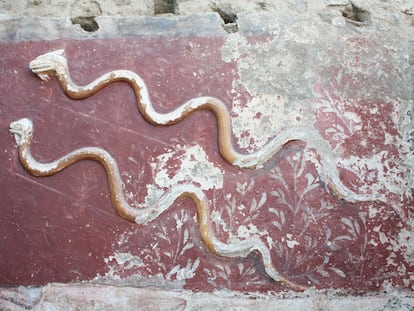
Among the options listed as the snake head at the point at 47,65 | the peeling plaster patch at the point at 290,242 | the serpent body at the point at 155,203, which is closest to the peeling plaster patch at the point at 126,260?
the serpent body at the point at 155,203

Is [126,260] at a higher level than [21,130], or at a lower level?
lower

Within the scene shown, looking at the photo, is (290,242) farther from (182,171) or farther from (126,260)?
(126,260)

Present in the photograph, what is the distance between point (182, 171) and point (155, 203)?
13 cm

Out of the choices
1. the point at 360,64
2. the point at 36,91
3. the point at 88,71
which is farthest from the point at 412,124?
the point at 36,91

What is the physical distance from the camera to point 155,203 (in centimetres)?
193

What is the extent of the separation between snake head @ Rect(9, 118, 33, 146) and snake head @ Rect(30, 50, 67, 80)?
161mm

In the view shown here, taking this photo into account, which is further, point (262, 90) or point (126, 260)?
point (262, 90)

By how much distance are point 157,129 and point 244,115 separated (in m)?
0.28

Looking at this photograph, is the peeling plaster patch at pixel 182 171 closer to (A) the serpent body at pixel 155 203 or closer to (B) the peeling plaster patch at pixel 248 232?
(A) the serpent body at pixel 155 203

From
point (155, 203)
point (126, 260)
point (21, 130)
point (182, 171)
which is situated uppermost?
point (21, 130)

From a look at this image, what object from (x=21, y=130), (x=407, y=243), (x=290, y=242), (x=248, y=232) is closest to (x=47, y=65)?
(x=21, y=130)

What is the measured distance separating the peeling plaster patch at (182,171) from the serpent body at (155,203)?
2 cm

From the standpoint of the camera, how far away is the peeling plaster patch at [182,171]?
1.94 metres

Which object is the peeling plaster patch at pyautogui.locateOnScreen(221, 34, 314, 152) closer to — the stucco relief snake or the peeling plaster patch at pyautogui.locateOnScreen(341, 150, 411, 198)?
the stucco relief snake
